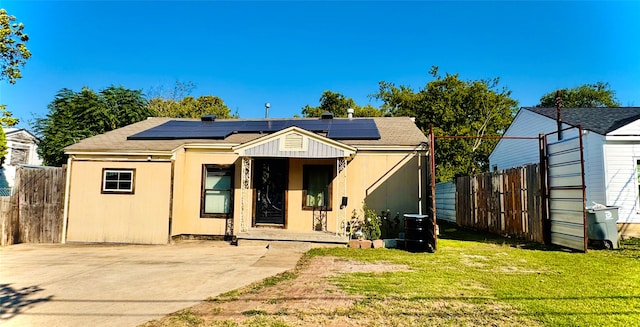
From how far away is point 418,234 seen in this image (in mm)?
8383

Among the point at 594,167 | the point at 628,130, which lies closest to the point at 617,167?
the point at 594,167

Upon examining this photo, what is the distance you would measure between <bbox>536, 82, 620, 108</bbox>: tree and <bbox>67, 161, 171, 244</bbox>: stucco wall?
4565cm

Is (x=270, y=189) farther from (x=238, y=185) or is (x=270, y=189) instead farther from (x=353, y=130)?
(x=353, y=130)

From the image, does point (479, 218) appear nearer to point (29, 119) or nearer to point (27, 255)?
point (27, 255)

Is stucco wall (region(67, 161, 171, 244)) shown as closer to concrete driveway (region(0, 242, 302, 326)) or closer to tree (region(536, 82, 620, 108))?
concrete driveway (region(0, 242, 302, 326))

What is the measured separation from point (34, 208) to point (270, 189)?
6599mm

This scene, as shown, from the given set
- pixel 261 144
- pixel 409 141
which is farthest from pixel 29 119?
pixel 409 141

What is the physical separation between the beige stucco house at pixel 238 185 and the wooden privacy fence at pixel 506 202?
292 cm

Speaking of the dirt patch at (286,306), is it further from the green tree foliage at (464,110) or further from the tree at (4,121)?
the green tree foliage at (464,110)

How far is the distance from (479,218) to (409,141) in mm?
4722

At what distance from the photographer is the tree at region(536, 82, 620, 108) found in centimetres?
4097

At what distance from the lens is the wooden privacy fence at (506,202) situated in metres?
9.45

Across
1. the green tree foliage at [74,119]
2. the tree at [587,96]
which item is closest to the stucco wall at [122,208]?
the green tree foliage at [74,119]

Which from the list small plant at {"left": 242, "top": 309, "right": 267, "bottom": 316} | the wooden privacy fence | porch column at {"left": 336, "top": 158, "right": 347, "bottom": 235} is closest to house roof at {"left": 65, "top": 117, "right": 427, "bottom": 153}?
porch column at {"left": 336, "top": 158, "right": 347, "bottom": 235}
